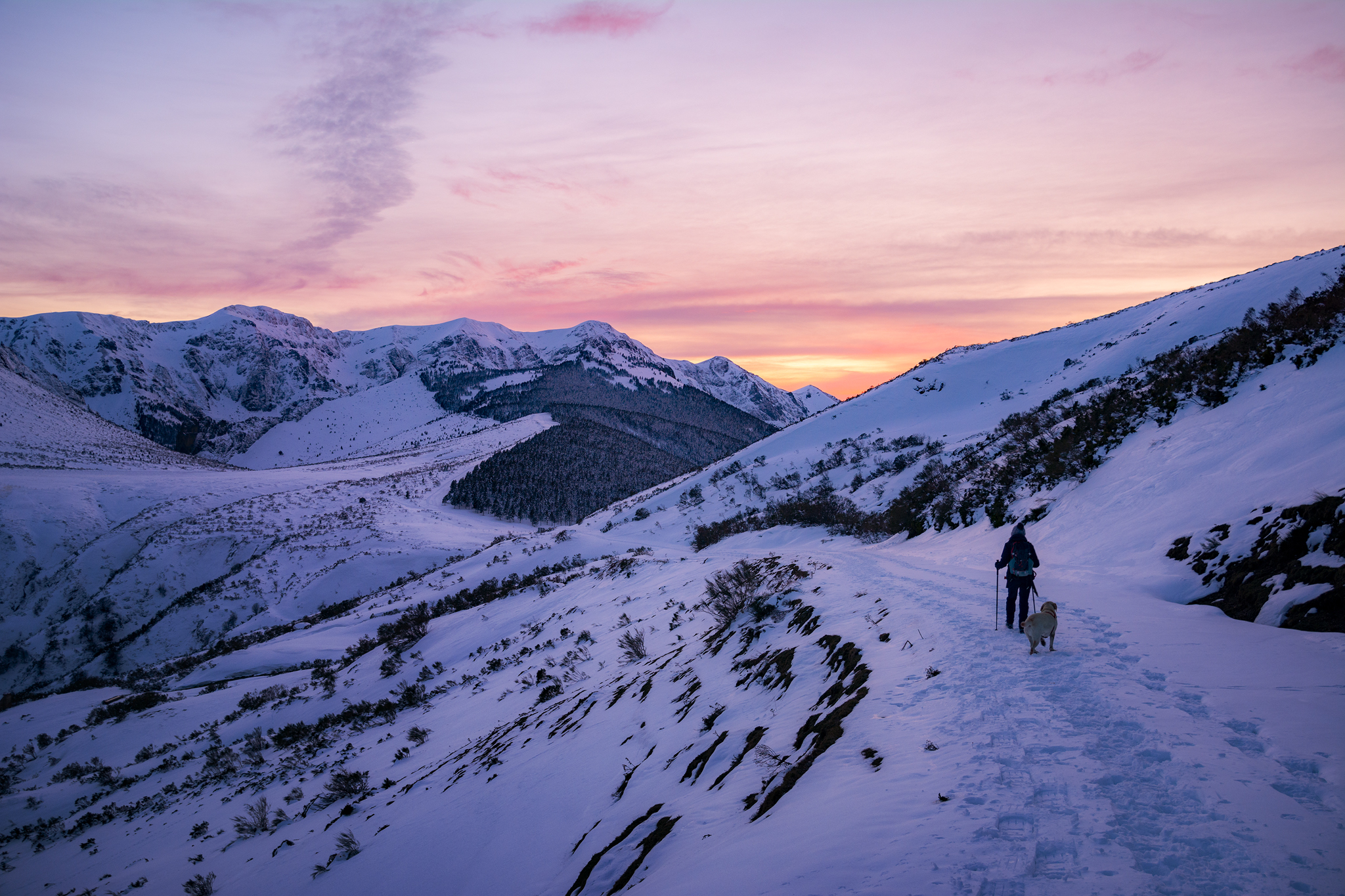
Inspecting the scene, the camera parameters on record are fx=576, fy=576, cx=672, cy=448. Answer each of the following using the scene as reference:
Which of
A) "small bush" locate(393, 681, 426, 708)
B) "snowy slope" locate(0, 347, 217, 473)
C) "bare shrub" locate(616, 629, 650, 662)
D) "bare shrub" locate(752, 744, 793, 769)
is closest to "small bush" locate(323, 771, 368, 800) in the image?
"small bush" locate(393, 681, 426, 708)

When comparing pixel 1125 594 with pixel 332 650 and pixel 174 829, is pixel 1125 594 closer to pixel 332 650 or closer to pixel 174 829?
pixel 174 829

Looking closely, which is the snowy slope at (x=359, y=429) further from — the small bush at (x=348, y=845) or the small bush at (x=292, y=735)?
the small bush at (x=348, y=845)

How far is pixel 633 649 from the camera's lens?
1245 centimetres

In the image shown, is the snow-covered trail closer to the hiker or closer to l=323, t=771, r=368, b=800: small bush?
the hiker

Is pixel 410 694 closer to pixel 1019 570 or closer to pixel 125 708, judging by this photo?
pixel 125 708

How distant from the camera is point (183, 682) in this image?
2136 cm

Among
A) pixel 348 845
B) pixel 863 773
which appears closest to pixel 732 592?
pixel 348 845

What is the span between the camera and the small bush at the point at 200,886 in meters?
7.82

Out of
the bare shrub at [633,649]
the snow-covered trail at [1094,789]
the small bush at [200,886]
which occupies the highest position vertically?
the snow-covered trail at [1094,789]

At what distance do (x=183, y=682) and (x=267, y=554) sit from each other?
21038 millimetres

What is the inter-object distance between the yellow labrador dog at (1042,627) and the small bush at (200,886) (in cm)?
1111

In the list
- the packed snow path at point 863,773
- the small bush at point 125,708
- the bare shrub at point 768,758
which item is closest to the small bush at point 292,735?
the packed snow path at point 863,773

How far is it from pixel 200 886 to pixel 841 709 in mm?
9085

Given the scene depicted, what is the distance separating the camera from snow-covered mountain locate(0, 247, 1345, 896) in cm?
365
